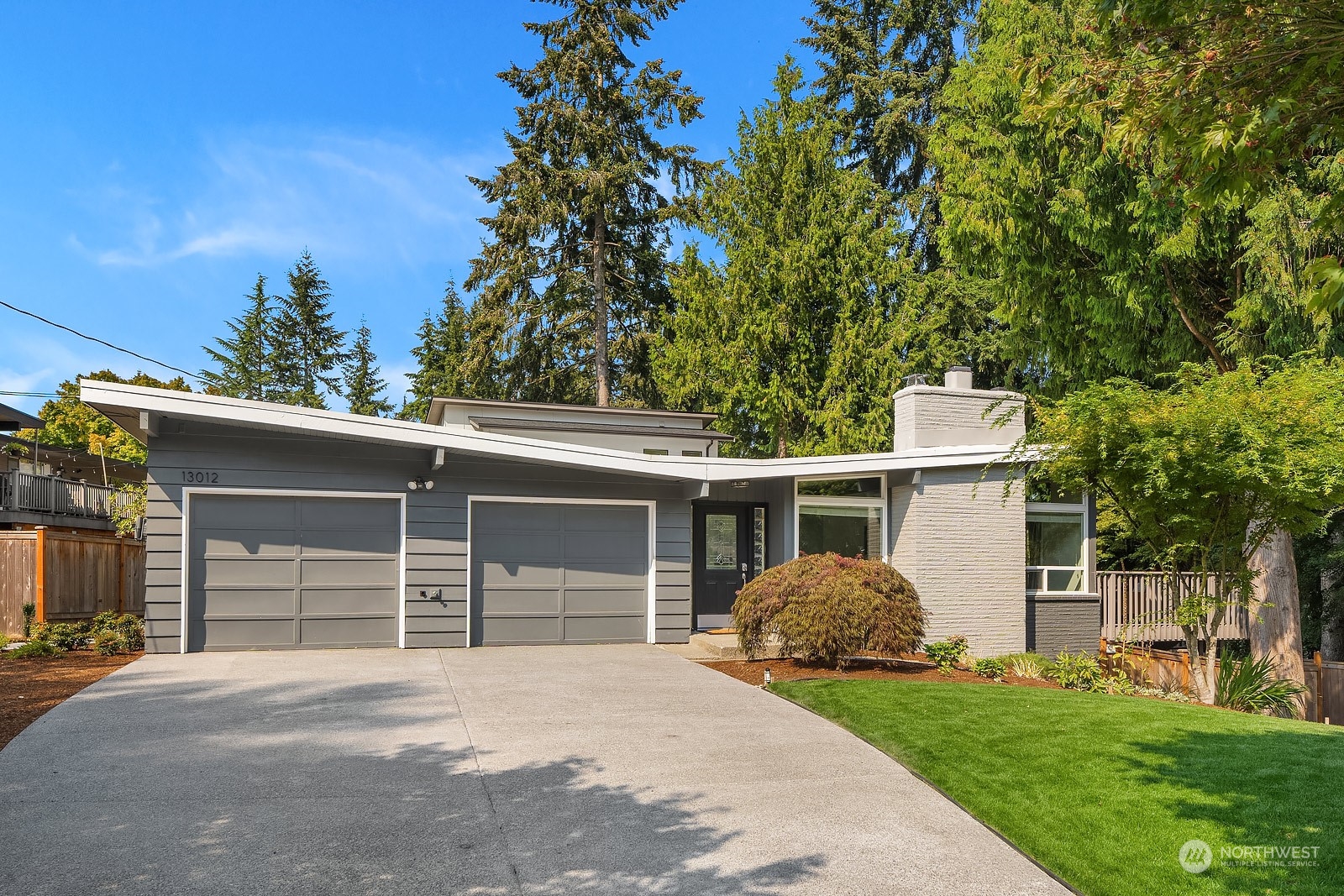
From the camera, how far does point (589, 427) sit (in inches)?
631

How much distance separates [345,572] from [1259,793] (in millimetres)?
9952

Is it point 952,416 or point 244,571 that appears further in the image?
point 952,416

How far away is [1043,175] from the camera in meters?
14.6

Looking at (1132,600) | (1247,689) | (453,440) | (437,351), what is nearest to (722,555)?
(453,440)

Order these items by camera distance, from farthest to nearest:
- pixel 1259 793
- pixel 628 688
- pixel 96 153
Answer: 1. pixel 96 153
2. pixel 628 688
3. pixel 1259 793

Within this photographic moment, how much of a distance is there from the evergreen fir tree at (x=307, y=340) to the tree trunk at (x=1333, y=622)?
3741 cm

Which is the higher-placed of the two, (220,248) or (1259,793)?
(220,248)

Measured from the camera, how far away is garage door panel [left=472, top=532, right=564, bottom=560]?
41.3 feet

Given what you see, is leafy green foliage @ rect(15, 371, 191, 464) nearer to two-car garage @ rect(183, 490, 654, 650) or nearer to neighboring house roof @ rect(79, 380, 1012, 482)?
two-car garage @ rect(183, 490, 654, 650)

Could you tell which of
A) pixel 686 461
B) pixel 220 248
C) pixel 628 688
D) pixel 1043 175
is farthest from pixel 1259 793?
pixel 220 248

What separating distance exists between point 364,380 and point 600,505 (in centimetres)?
3673

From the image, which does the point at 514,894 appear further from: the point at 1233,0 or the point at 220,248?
the point at 220,248

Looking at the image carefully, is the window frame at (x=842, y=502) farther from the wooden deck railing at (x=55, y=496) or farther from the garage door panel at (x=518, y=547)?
the wooden deck railing at (x=55, y=496)

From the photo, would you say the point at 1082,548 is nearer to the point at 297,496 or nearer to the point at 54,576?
the point at 297,496
